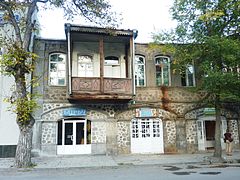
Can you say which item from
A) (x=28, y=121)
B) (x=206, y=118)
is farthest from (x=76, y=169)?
(x=206, y=118)

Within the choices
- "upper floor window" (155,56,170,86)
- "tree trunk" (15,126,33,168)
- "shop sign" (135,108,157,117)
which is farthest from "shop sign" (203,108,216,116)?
"tree trunk" (15,126,33,168)

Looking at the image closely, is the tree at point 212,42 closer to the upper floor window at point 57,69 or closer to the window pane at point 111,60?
the window pane at point 111,60

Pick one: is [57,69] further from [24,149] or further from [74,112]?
[24,149]

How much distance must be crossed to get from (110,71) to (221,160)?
875 centimetres

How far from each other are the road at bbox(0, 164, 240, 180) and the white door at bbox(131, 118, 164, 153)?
4476mm

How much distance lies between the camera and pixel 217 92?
13078mm

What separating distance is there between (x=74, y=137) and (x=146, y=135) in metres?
4.75

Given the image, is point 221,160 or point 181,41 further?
point 181,41

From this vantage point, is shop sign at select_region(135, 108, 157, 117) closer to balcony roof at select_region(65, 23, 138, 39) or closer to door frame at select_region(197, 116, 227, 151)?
door frame at select_region(197, 116, 227, 151)

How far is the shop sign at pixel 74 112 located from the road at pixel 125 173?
482 cm

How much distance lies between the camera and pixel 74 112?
50.1 ft

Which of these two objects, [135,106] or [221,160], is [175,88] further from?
[221,160]

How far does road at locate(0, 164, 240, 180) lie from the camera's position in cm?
855

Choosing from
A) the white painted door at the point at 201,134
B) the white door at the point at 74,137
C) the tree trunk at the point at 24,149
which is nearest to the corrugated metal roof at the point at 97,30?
the white door at the point at 74,137
